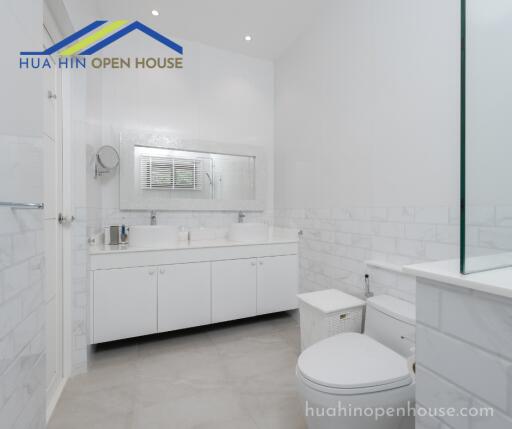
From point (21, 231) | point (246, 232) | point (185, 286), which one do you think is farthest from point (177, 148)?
point (21, 231)

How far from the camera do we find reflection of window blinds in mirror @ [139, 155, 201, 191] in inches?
100

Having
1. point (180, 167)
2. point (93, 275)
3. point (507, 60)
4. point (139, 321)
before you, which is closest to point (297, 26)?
point (180, 167)

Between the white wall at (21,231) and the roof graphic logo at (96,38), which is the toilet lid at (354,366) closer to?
the white wall at (21,231)

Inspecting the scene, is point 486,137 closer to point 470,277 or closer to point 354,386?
point 470,277

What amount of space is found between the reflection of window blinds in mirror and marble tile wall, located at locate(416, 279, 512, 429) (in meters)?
2.39

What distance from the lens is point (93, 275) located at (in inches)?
74.0

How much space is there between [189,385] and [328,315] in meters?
0.96

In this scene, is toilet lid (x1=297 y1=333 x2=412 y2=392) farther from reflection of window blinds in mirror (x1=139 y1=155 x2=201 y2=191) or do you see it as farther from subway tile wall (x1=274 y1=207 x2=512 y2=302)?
reflection of window blinds in mirror (x1=139 y1=155 x2=201 y2=191)

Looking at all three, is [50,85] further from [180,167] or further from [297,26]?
[297,26]

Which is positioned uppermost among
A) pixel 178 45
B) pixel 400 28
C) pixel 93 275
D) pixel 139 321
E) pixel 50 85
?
pixel 178 45

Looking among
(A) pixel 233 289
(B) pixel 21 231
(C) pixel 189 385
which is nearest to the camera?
(B) pixel 21 231

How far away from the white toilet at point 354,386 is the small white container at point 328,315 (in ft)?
1.18

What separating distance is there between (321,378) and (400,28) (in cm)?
202

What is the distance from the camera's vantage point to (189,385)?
1660 mm
